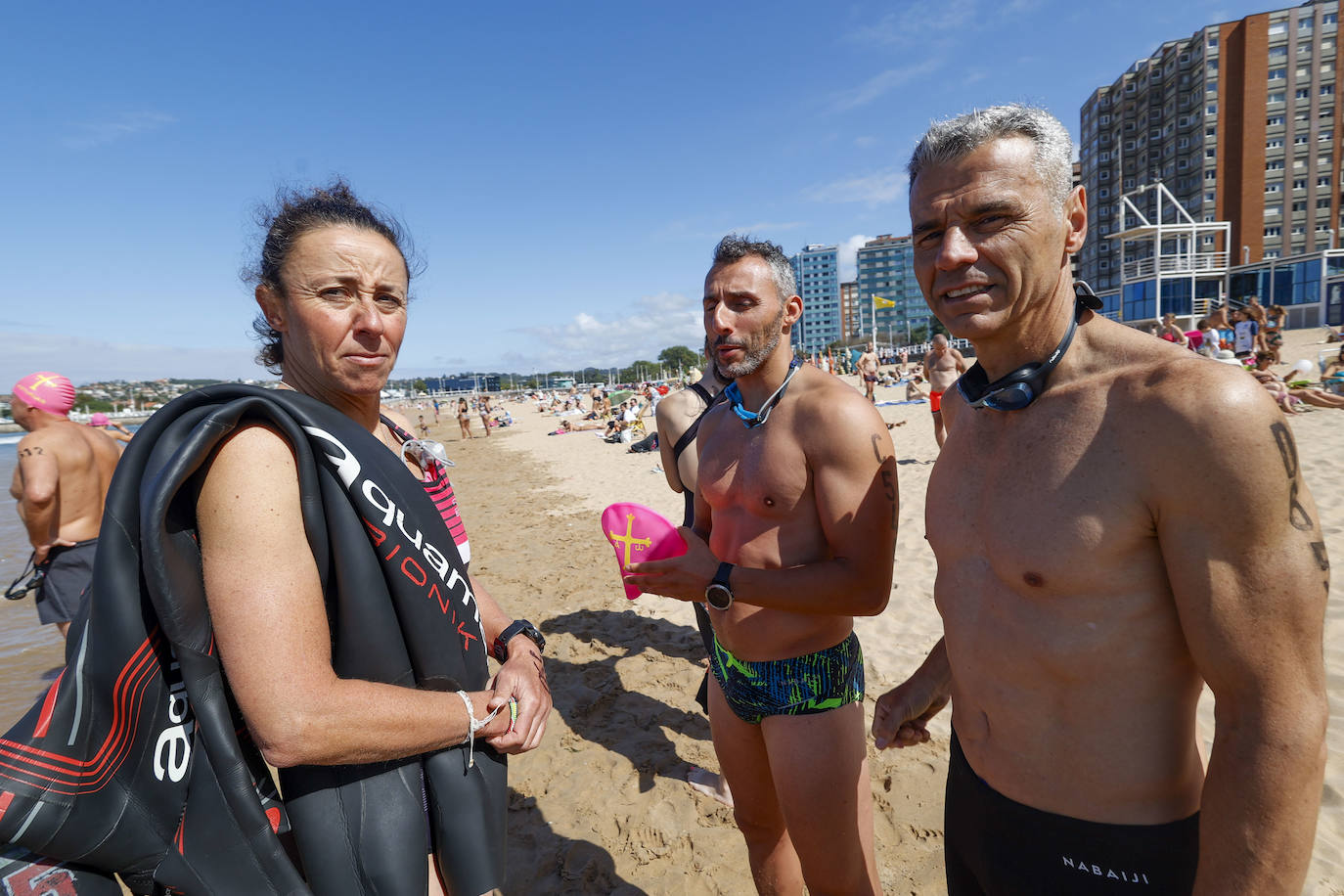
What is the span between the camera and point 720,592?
6.43 feet

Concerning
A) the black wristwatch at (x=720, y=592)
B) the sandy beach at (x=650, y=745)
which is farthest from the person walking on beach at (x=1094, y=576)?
the sandy beach at (x=650, y=745)

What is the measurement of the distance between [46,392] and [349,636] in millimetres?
4438

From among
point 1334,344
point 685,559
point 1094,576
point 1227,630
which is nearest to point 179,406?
point 685,559

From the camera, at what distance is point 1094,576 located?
118cm

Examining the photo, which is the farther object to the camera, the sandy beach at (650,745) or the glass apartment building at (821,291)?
the glass apartment building at (821,291)

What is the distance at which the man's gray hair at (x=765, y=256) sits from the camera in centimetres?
252

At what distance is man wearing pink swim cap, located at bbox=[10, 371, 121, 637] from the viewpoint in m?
3.81

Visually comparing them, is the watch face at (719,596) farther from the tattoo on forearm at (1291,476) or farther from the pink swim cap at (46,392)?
the pink swim cap at (46,392)

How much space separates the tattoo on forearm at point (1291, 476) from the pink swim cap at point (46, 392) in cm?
571

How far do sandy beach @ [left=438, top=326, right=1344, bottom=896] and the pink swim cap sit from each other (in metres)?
3.79

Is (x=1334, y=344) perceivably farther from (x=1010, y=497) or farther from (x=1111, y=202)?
(x=1111, y=202)

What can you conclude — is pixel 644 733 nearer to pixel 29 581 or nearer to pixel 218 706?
pixel 218 706

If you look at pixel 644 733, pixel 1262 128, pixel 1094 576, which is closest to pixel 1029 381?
pixel 1094 576

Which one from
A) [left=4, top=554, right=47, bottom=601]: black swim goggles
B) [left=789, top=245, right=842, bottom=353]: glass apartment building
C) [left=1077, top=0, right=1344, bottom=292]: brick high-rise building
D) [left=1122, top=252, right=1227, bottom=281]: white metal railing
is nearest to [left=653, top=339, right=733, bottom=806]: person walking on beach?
[left=4, top=554, right=47, bottom=601]: black swim goggles
